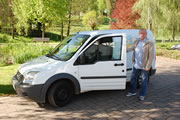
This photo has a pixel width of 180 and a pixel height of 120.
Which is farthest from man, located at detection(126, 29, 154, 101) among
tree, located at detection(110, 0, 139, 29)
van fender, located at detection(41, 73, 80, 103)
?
tree, located at detection(110, 0, 139, 29)

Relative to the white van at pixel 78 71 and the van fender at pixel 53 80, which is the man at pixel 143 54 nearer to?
the white van at pixel 78 71

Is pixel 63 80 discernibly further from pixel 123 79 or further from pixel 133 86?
pixel 133 86

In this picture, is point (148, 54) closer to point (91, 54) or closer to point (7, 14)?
point (91, 54)

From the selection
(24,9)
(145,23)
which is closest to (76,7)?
(24,9)

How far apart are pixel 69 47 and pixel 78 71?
85 cm

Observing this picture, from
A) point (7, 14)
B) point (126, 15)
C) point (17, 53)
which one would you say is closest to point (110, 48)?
point (17, 53)

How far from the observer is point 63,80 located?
471cm

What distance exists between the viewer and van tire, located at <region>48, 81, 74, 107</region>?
460cm

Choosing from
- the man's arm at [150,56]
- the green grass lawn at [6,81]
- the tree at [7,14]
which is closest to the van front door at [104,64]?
the man's arm at [150,56]

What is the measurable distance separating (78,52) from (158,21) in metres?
14.7

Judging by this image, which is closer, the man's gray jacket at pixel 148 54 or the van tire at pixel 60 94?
the van tire at pixel 60 94

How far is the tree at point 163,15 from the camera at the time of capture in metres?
16.9

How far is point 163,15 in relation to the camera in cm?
1720

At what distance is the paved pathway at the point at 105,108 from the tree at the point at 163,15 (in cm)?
1277
